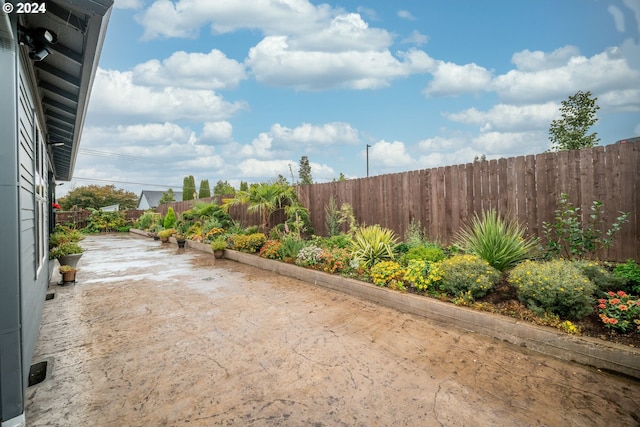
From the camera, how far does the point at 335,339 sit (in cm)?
295

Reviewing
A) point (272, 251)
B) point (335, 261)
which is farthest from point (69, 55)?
point (272, 251)

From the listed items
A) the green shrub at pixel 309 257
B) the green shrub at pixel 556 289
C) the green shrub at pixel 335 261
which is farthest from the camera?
the green shrub at pixel 309 257

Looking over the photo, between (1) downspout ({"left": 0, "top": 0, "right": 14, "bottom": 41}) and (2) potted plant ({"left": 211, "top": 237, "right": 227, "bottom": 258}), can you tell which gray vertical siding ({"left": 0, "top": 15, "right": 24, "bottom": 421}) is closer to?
(1) downspout ({"left": 0, "top": 0, "right": 14, "bottom": 41})

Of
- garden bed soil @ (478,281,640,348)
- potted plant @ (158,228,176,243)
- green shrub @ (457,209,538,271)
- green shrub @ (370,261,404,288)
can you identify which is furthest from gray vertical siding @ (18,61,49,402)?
potted plant @ (158,228,176,243)

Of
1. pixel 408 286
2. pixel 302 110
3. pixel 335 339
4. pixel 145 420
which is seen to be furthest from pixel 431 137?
pixel 145 420

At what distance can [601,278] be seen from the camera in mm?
3078

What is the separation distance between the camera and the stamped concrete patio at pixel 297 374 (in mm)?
1846

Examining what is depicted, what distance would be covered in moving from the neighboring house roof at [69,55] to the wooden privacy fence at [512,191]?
5386 millimetres

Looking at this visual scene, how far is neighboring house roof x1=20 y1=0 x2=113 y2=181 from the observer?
7.39ft

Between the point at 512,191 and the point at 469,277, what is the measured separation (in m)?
2.23

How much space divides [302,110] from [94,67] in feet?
48.1

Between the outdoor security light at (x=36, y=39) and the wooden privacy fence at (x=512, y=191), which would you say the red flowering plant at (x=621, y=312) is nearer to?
the wooden privacy fence at (x=512, y=191)

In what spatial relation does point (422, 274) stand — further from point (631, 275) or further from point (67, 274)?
point (67, 274)

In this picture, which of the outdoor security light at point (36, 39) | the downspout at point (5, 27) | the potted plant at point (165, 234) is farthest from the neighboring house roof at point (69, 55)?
the potted plant at point (165, 234)
